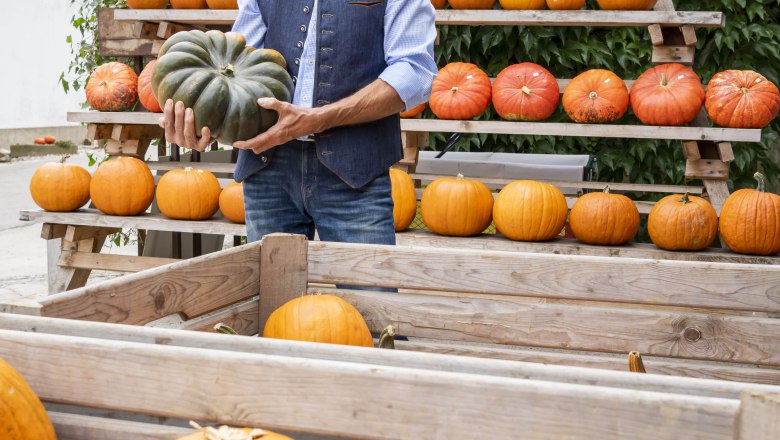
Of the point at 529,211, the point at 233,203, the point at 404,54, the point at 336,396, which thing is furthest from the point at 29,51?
the point at 336,396

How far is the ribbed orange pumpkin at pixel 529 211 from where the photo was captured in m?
3.79

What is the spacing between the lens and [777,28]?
5875 mm

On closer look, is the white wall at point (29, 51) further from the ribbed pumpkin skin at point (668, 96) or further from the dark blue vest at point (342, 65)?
the dark blue vest at point (342, 65)

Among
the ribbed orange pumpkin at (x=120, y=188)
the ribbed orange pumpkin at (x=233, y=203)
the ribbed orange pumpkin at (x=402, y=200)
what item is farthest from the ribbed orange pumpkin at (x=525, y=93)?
the ribbed orange pumpkin at (x=120, y=188)

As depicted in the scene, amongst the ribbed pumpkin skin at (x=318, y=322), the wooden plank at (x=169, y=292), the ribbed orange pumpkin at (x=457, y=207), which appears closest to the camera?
the wooden plank at (x=169, y=292)

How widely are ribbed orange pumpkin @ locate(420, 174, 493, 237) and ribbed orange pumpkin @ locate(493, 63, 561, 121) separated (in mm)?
521

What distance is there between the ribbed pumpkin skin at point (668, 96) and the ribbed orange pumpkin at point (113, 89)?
2.66 m

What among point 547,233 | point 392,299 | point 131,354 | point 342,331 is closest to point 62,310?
point 131,354

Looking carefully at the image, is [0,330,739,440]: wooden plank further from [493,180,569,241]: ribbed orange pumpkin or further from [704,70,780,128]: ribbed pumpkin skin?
[704,70,780,128]: ribbed pumpkin skin

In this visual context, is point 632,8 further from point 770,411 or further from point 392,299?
point 770,411

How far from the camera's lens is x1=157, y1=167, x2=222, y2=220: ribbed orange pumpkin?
420cm

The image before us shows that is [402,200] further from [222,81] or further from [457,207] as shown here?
[222,81]

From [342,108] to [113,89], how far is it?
2862 millimetres

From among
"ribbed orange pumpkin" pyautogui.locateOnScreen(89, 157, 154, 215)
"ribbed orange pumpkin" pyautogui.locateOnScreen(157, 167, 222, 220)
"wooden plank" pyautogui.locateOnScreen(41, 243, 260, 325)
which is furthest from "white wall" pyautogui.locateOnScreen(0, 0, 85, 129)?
"wooden plank" pyautogui.locateOnScreen(41, 243, 260, 325)
